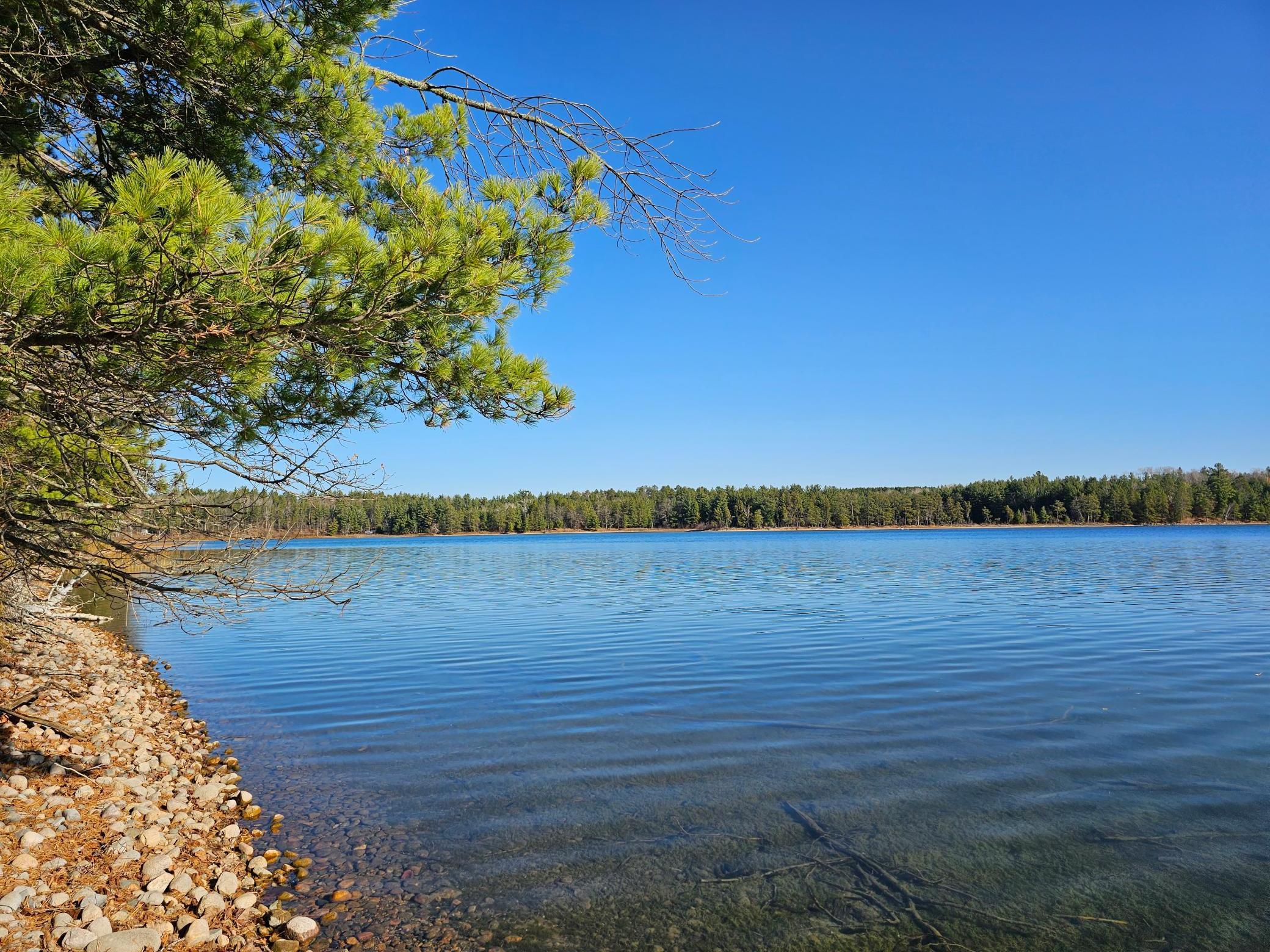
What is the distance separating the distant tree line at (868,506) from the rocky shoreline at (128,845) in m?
97.0

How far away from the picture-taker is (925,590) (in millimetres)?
26625

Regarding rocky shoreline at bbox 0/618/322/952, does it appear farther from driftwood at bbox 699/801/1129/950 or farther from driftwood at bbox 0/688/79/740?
driftwood at bbox 699/801/1129/950

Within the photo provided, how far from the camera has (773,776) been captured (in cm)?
800

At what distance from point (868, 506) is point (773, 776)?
5946 inches

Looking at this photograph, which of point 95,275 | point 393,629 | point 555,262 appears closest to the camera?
point 95,275

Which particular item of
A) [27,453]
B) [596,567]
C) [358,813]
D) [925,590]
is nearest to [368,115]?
[27,453]

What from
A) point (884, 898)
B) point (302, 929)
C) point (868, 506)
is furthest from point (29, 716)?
point (868, 506)

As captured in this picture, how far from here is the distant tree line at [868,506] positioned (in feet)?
397

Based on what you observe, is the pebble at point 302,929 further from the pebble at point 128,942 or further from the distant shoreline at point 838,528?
the distant shoreline at point 838,528

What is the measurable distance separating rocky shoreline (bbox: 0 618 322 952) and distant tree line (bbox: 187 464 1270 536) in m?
97.0

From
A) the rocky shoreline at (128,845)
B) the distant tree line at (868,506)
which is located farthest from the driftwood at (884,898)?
the distant tree line at (868,506)

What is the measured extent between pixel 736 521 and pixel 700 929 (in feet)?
523

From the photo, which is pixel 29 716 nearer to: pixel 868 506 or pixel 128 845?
pixel 128 845

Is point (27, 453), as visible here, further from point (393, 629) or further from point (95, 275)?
point (393, 629)
